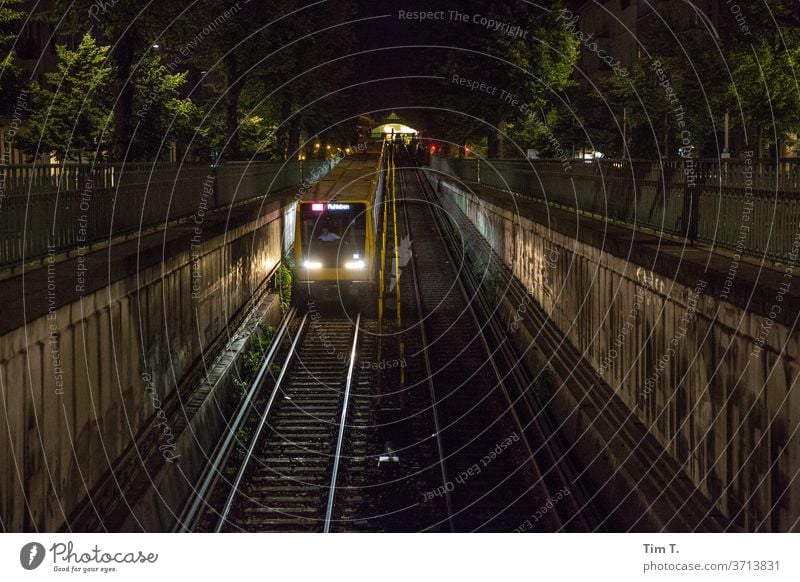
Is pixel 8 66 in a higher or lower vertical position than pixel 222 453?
higher

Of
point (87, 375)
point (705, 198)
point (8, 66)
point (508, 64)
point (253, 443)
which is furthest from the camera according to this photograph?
point (508, 64)

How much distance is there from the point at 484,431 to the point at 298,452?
Answer: 2952mm

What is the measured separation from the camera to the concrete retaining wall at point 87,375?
9.24 m

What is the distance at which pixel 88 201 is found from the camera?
15.4 m

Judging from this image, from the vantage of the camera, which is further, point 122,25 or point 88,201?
point 122,25

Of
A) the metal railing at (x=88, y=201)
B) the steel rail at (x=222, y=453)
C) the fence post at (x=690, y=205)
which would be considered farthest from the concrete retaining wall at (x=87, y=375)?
the fence post at (x=690, y=205)

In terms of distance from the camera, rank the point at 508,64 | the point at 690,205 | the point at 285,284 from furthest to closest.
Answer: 1. the point at 508,64
2. the point at 285,284
3. the point at 690,205

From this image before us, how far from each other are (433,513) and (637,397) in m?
2.89

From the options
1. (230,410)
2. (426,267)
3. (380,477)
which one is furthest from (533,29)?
(380,477)

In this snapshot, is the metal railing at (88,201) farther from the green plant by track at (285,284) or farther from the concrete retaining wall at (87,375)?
the green plant by track at (285,284)

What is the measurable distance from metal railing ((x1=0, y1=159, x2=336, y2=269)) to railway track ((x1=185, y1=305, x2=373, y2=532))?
136 inches

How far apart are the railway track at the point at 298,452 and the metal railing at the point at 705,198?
5.44m

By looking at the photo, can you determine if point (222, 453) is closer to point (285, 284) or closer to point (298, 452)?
point (298, 452)

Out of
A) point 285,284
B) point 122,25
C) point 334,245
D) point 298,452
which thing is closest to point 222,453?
point 298,452
